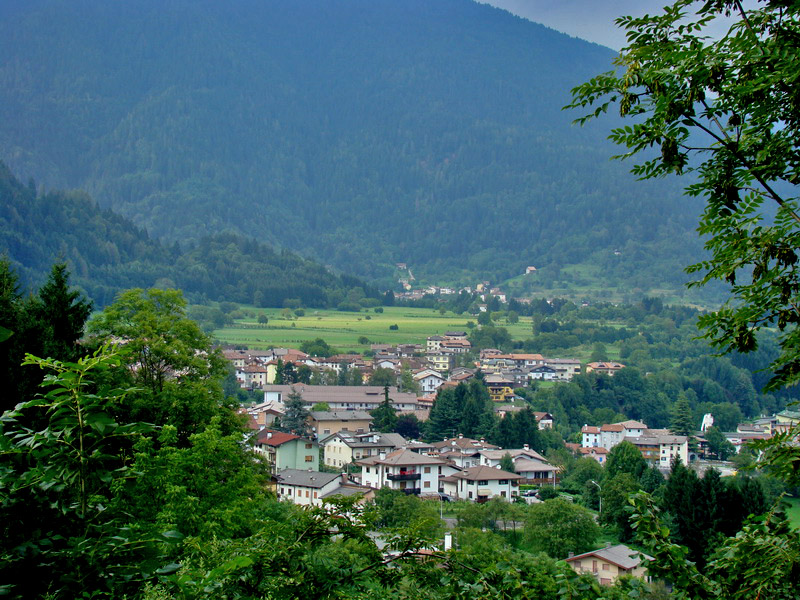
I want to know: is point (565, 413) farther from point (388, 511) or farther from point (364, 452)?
point (388, 511)

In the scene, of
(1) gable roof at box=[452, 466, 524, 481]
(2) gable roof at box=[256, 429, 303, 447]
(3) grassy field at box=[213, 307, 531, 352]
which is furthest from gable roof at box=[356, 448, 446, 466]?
(3) grassy field at box=[213, 307, 531, 352]

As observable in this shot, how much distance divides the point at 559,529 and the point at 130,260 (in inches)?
4259

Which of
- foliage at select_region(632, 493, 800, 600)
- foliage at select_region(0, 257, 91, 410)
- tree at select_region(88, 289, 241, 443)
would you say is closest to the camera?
foliage at select_region(632, 493, 800, 600)

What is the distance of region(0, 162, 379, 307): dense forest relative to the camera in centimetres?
11025

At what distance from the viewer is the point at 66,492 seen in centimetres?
345

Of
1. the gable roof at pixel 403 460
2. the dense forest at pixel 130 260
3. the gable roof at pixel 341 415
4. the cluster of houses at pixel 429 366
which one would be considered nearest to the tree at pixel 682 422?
the cluster of houses at pixel 429 366

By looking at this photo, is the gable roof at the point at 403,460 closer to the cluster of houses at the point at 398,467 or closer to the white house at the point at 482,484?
the cluster of houses at the point at 398,467

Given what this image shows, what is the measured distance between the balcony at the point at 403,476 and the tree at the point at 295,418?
12.6 meters

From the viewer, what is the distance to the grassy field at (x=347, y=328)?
9131 centimetres

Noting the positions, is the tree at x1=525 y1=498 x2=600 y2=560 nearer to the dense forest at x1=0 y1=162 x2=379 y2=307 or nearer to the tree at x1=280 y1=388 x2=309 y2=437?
the tree at x1=280 y1=388 x2=309 y2=437

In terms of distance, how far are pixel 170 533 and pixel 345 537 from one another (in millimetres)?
2170

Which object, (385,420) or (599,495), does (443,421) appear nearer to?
(385,420)

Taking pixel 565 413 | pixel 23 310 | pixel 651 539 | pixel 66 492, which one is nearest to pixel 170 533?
pixel 66 492

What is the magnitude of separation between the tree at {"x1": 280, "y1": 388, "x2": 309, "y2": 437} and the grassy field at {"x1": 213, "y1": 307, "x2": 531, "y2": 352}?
33911 millimetres
